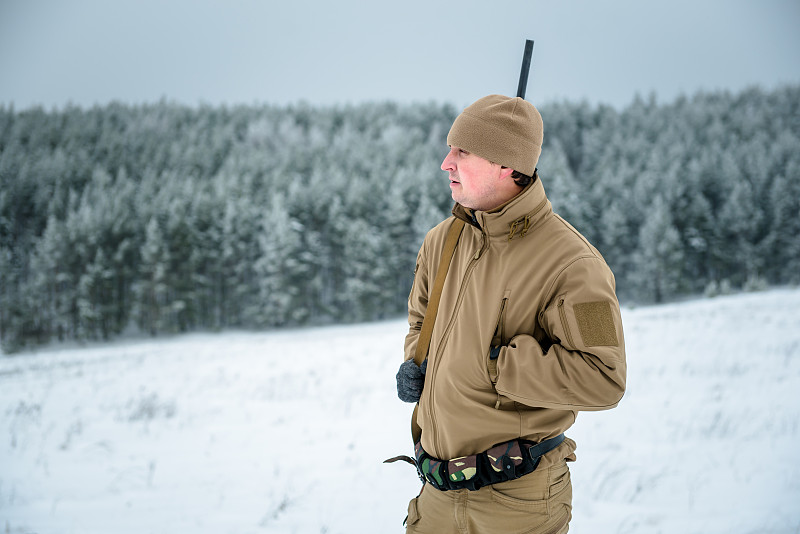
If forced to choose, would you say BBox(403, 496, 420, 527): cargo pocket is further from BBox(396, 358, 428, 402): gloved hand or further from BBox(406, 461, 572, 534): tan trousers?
BBox(396, 358, 428, 402): gloved hand

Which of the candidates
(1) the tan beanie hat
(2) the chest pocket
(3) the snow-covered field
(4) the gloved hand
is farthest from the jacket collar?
(3) the snow-covered field

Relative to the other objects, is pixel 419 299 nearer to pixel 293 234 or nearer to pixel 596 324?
pixel 596 324

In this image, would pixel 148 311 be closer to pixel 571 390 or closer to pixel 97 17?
pixel 571 390

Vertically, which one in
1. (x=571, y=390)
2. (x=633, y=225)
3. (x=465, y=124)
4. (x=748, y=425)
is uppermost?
(x=465, y=124)

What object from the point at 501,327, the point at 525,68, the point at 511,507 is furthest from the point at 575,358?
the point at 525,68

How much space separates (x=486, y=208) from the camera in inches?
71.9

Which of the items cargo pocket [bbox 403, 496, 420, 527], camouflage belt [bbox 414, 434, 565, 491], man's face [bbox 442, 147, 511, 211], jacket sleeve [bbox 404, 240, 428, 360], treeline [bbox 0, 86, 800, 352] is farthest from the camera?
treeline [bbox 0, 86, 800, 352]

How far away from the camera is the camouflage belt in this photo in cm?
164

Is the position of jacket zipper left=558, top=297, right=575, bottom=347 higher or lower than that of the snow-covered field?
higher

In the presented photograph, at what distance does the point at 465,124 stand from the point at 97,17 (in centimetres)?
21285

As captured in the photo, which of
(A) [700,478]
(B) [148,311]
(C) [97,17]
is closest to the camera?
(A) [700,478]

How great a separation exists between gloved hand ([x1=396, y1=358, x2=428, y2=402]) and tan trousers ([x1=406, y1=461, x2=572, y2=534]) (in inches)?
15.1

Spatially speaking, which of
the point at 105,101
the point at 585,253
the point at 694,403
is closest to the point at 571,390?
the point at 585,253

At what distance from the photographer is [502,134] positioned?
174cm
